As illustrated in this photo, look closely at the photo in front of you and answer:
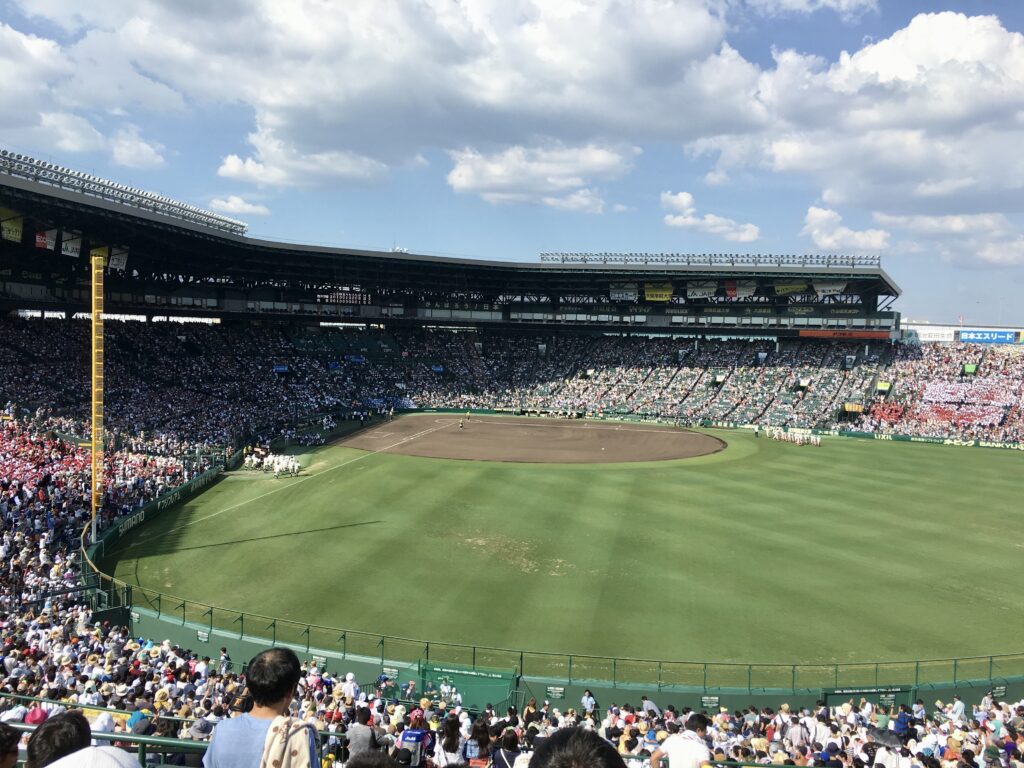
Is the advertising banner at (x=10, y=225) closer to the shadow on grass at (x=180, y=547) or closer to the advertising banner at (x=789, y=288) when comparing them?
the shadow on grass at (x=180, y=547)

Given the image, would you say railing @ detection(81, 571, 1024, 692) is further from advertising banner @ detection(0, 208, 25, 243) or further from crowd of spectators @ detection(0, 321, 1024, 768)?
advertising banner @ detection(0, 208, 25, 243)

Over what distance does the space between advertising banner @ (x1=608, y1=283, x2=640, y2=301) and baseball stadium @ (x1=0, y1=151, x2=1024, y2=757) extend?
0.48m

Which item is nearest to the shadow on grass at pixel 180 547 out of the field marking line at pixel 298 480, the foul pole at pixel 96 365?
the field marking line at pixel 298 480

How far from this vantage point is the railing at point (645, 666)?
18.4 metres

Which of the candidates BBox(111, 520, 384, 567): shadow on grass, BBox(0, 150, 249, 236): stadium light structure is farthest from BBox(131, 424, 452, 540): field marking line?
BBox(0, 150, 249, 236): stadium light structure

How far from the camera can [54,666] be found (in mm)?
14727

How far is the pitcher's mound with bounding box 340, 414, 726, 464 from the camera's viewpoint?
170 ft

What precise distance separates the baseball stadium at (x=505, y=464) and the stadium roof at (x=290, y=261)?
1.16ft

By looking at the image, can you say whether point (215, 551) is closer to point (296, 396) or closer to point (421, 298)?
point (296, 396)

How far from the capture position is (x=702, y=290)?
3332 inches

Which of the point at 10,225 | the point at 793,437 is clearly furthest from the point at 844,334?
the point at 10,225

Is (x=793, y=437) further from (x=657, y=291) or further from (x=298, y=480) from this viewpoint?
(x=298, y=480)

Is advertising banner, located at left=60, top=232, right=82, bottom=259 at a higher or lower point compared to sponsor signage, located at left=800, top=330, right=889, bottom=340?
higher

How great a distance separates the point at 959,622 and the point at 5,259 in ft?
214
